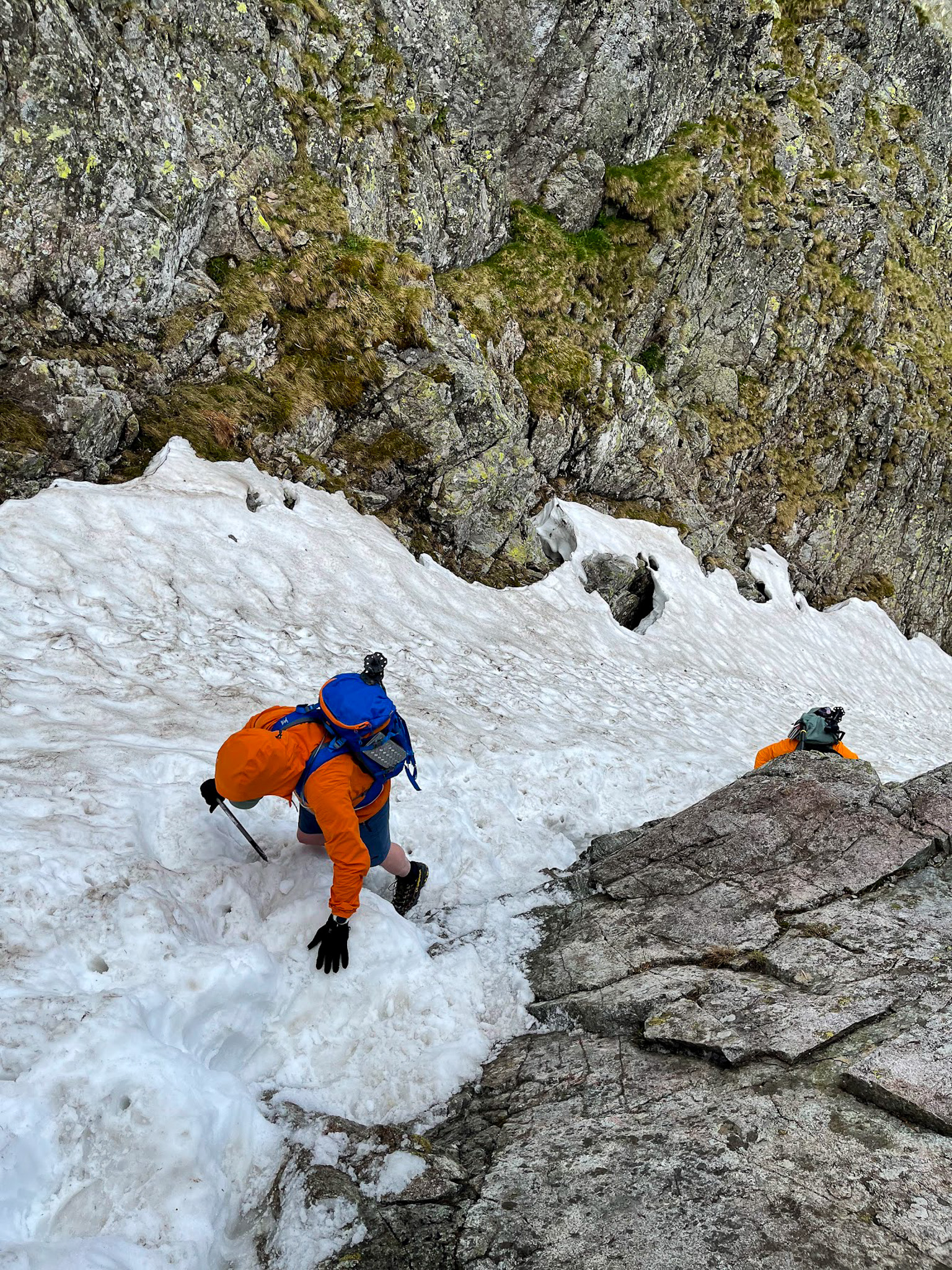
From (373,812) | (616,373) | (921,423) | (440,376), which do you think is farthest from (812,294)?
(373,812)

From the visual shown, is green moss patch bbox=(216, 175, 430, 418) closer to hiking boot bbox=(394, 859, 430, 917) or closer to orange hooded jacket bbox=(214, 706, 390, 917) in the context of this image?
hiking boot bbox=(394, 859, 430, 917)

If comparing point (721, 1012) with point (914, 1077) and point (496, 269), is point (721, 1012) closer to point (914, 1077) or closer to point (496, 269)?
point (914, 1077)

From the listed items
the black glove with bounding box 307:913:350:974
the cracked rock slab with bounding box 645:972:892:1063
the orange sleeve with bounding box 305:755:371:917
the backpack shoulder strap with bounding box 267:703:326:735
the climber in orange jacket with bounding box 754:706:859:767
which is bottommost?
the black glove with bounding box 307:913:350:974

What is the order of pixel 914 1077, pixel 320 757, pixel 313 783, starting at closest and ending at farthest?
pixel 914 1077, pixel 313 783, pixel 320 757

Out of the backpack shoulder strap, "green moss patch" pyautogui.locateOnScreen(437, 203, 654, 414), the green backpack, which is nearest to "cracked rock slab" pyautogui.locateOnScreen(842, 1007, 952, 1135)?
the backpack shoulder strap

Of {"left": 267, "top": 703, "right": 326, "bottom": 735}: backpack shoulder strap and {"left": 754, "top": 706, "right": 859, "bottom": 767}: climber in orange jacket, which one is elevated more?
{"left": 754, "top": 706, "right": 859, "bottom": 767}: climber in orange jacket

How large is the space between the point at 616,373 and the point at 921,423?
65.8 feet

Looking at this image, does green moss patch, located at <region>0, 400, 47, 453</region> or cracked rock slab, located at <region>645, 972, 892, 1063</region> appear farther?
green moss patch, located at <region>0, 400, 47, 453</region>

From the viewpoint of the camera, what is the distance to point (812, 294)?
31.7 metres

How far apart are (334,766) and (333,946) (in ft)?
4.75

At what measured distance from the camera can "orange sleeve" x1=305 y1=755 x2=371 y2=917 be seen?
5.65m

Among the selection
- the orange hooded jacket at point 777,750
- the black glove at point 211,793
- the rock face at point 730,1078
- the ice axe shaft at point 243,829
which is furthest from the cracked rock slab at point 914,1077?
the orange hooded jacket at point 777,750

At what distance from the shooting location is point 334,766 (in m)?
5.83

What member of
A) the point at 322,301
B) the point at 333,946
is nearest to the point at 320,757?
the point at 333,946
